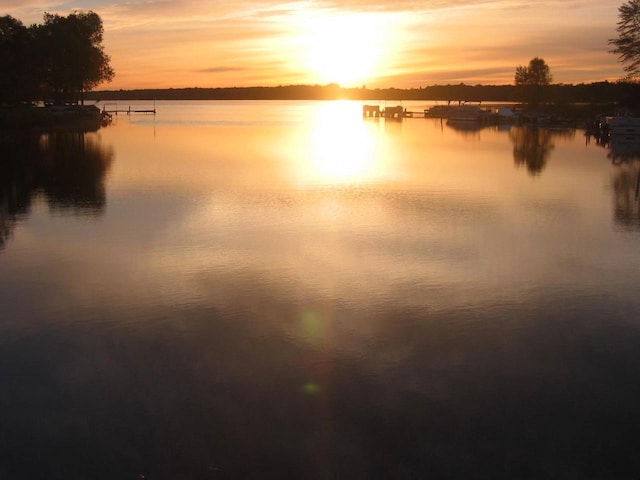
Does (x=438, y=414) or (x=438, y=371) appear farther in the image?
(x=438, y=371)

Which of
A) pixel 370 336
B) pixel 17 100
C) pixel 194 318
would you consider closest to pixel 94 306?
pixel 194 318

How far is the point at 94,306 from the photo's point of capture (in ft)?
39.6

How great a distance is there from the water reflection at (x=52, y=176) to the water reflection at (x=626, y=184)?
16850 millimetres

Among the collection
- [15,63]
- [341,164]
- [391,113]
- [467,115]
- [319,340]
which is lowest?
[319,340]

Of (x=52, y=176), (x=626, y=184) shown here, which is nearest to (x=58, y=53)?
(x=52, y=176)

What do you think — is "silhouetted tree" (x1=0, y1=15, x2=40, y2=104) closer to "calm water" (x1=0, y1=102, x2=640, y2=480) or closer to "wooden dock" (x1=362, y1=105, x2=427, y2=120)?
"calm water" (x1=0, y1=102, x2=640, y2=480)

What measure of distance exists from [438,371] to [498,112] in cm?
10395

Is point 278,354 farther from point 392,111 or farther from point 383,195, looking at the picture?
point 392,111

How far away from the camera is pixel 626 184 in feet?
96.6

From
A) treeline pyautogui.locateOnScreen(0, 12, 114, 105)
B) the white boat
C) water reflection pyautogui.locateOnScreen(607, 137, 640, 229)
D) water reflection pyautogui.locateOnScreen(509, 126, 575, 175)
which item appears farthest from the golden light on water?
treeline pyautogui.locateOnScreen(0, 12, 114, 105)

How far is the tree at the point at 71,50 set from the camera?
95250mm

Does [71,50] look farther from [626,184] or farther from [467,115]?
[626,184]

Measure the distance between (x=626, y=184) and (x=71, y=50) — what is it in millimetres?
85932

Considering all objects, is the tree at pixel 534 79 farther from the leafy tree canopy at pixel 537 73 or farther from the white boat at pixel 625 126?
the white boat at pixel 625 126
